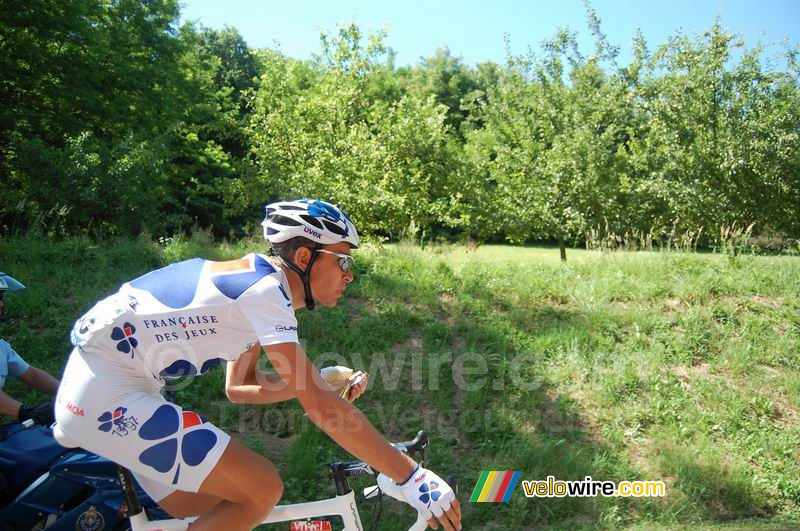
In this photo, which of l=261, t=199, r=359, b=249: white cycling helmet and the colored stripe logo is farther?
the colored stripe logo

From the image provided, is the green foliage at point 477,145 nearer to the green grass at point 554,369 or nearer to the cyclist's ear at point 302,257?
the green grass at point 554,369

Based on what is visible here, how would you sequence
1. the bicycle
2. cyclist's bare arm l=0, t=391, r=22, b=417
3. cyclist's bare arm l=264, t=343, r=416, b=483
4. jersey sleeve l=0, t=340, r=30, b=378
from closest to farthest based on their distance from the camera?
cyclist's bare arm l=264, t=343, r=416, b=483
the bicycle
cyclist's bare arm l=0, t=391, r=22, b=417
jersey sleeve l=0, t=340, r=30, b=378

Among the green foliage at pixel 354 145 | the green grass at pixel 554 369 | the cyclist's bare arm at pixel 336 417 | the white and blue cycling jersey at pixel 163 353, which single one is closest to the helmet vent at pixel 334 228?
the white and blue cycling jersey at pixel 163 353

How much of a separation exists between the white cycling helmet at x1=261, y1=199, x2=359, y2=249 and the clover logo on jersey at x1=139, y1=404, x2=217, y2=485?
0.91 meters

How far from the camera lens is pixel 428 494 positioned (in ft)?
7.59

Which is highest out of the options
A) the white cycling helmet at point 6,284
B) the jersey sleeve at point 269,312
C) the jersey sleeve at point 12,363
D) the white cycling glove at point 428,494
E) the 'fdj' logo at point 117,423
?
the jersey sleeve at point 269,312

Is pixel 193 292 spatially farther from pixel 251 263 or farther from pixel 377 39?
pixel 377 39

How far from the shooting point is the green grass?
5195mm

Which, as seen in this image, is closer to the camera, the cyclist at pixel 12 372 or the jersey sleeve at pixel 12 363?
the cyclist at pixel 12 372

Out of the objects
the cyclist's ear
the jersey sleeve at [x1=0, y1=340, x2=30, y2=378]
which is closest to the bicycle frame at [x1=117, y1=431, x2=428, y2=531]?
the cyclist's ear

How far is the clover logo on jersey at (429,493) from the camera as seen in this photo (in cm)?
230

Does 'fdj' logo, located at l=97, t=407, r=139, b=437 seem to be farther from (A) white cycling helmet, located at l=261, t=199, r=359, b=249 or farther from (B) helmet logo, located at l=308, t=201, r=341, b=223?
(B) helmet logo, located at l=308, t=201, r=341, b=223

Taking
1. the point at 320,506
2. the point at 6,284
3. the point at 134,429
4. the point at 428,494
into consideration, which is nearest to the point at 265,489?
the point at 320,506

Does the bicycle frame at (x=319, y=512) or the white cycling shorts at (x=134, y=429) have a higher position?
the white cycling shorts at (x=134, y=429)
